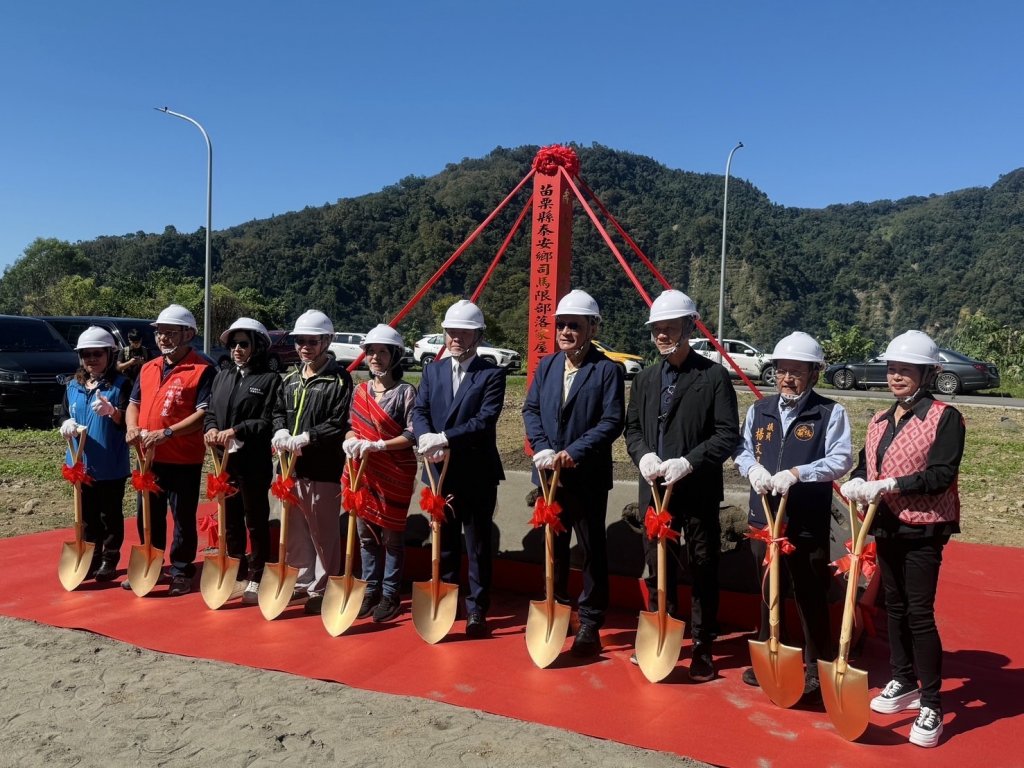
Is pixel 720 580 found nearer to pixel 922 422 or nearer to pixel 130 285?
pixel 922 422

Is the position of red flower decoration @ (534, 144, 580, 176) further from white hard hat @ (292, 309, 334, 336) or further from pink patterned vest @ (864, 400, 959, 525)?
pink patterned vest @ (864, 400, 959, 525)

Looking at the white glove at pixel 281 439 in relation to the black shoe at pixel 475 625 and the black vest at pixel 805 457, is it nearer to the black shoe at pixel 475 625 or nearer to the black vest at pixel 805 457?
the black shoe at pixel 475 625

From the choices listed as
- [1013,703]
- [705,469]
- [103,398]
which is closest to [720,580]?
[705,469]

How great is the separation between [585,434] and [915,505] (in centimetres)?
132

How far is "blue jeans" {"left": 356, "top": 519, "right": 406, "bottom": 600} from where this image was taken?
4.04m

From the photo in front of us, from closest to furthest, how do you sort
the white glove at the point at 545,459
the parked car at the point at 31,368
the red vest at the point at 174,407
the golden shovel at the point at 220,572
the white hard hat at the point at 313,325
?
the white glove at the point at 545,459 → the white hard hat at the point at 313,325 → the golden shovel at the point at 220,572 → the red vest at the point at 174,407 → the parked car at the point at 31,368

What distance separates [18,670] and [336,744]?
1.61 m

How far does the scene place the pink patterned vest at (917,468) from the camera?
111 inches

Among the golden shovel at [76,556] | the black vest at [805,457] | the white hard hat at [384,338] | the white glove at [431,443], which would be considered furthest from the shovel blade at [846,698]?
the golden shovel at [76,556]

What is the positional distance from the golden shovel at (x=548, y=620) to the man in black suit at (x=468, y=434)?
376 millimetres

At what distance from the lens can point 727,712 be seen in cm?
300

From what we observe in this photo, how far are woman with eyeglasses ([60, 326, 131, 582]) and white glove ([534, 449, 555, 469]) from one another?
253cm

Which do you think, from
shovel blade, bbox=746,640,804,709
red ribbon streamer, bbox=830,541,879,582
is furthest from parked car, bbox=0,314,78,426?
red ribbon streamer, bbox=830,541,879,582

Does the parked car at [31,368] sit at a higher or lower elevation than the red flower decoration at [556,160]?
lower
